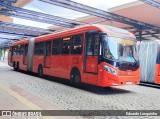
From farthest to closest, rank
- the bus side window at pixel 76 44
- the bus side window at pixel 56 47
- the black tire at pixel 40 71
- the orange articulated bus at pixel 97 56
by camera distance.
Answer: the black tire at pixel 40 71 < the bus side window at pixel 56 47 < the bus side window at pixel 76 44 < the orange articulated bus at pixel 97 56

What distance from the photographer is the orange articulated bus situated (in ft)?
33.5

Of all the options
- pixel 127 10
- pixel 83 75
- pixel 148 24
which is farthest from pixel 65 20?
pixel 83 75

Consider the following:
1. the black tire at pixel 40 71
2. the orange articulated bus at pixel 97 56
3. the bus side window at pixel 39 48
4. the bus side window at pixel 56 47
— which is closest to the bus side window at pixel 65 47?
the orange articulated bus at pixel 97 56

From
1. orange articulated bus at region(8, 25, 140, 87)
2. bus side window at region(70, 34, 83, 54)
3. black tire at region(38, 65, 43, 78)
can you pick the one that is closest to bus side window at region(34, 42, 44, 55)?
black tire at region(38, 65, 43, 78)

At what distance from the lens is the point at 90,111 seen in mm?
6793

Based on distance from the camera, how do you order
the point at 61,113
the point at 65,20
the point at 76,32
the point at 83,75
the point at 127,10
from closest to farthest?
1. the point at 61,113
2. the point at 83,75
3. the point at 76,32
4. the point at 127,10
5. the point at 65,20

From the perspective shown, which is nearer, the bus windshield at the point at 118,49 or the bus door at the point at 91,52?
the bus windshield at the point at 118,49

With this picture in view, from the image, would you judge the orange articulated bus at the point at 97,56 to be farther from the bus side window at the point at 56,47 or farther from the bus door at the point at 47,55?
the bus door at the point at 47,55

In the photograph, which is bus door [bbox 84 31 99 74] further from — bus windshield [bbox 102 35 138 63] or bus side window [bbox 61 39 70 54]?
bus side window [bbox 61 39 70 54]

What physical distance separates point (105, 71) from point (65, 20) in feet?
46.6

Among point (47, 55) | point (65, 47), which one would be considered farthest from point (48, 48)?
point (65, 47)

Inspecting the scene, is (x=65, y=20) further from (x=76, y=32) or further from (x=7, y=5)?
(x=76, y=32)

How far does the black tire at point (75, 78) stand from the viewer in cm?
1202

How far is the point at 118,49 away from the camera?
1045 cm
